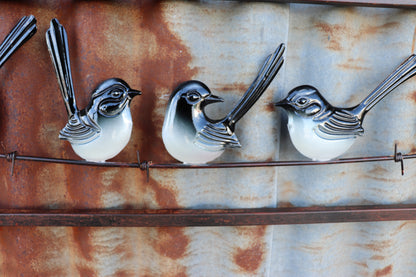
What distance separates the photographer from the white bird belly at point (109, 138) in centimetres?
44

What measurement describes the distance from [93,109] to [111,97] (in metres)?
0.03

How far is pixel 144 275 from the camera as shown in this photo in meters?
0.55

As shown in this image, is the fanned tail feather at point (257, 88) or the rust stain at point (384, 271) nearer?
the fanned tail feather at point (257, 88)

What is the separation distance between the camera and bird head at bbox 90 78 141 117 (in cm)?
44

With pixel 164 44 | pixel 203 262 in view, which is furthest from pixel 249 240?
pixel 164 44

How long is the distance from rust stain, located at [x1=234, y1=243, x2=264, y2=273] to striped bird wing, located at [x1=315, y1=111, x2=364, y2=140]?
21 centimetres

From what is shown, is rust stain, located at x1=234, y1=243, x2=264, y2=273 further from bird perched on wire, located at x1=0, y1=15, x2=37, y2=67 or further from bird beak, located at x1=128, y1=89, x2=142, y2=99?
bird perched on wire, located at x1=0, y1=15, x2=37, y2=67

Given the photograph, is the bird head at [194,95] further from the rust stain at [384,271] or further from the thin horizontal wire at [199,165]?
the rust stain at [384,271]

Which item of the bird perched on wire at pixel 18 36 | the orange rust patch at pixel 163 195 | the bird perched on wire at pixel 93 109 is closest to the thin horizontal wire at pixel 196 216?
the orange rust patch at pixel 163 195

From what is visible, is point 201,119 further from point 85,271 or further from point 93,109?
point 85,271

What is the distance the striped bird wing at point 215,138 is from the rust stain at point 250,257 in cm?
18

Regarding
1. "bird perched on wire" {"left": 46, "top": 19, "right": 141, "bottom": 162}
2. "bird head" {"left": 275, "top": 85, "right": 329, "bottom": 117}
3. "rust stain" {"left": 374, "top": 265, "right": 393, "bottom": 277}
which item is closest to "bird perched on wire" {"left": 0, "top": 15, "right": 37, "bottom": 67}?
"bird perched on wire" {"left": 46, "top": 19, "right": 141, "bottom": 162}

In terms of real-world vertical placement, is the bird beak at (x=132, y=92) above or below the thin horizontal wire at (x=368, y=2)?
below

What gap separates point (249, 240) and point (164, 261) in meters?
0.14
